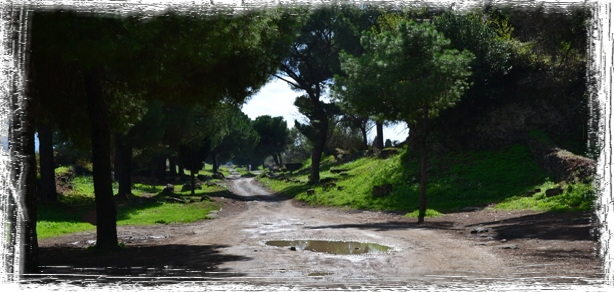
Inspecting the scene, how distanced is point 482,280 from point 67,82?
1116 cm

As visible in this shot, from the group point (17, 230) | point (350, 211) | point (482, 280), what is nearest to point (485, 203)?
point (350, 211)

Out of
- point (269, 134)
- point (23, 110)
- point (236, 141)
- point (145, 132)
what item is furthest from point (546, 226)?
point (269, 134)

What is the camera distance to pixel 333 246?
41.8ft

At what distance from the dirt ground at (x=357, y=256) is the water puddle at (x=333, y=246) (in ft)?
1.42

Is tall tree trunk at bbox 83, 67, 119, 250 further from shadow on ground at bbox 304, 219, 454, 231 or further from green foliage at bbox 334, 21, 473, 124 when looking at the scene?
green foliage at bbox 334, 21, 473, 124

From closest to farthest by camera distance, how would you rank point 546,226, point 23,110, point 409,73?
1. point 23,110
2. point 546,226
3. point 409,73

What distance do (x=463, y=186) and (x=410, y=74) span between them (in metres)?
8.76

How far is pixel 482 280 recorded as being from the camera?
5000 mm

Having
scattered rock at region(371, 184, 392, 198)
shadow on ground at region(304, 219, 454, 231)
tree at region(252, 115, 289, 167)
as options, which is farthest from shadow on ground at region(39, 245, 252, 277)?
tree at region(252, 115, 289, 167)

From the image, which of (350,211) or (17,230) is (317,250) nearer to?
(17,230)

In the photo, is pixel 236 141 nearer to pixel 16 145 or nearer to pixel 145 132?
pixel 145 132

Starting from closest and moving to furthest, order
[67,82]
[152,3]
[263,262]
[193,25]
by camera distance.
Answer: [152,3] < [263,262] < [193,25] < [67,82]

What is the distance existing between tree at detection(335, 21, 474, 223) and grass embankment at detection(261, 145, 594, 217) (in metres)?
4.06

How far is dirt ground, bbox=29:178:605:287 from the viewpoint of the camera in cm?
543
